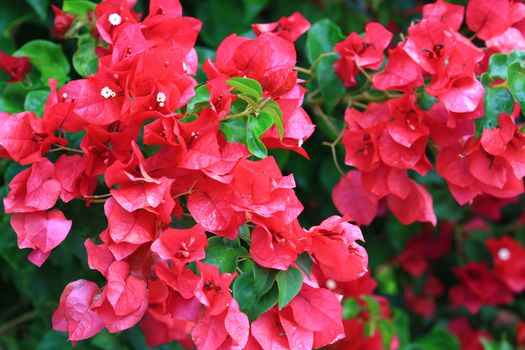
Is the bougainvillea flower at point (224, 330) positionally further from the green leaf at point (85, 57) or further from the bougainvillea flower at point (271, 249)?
the green leaf at point (85, 57)

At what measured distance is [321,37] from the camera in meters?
1.33

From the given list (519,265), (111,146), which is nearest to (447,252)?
(519,265)

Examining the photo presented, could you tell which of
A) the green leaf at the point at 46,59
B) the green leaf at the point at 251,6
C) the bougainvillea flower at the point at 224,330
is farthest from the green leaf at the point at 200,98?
the green leaf at the point at 251,6

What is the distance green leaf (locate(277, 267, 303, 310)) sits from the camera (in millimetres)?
870

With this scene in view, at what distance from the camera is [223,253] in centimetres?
91

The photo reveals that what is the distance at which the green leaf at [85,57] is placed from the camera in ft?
3.71

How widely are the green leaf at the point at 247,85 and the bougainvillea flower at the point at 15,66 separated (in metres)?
0.47

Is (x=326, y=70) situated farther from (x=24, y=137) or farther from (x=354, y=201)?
(x=24, y=137)

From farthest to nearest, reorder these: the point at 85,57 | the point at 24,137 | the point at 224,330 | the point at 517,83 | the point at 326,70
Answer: the point at 326,70 < the point at 85,57 < the point at 517,83 < the point at 24,137 < the point at 224,330

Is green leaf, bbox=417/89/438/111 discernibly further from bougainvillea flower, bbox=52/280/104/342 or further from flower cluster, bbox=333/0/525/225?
bougainvillea flower, bbox=52/280/104/342

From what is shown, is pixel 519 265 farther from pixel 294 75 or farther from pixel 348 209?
pixel 294 75

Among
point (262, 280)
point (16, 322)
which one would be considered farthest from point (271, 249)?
point (16, 322)

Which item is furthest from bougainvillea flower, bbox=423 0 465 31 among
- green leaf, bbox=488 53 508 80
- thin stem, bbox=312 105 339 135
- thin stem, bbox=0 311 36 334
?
thin stem, bbox=0 311 36 334

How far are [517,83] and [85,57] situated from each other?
2.12 ft
